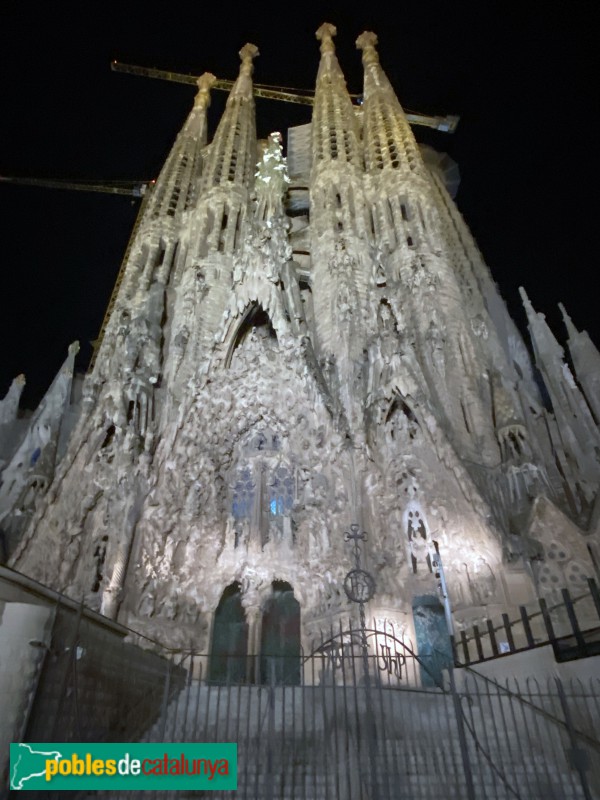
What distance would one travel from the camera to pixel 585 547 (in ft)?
31.5

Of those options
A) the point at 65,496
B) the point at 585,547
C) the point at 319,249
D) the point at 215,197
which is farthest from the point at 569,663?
the point at 215,197

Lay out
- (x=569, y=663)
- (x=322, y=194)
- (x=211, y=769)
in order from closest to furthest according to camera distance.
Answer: (x=211, y=769), (x=569, y=663), (x=322, y=194)

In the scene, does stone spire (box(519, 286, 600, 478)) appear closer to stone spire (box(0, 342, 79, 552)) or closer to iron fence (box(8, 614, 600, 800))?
iron fence (box(8, 614, 600, 800))

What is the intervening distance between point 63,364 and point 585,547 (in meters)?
21.1

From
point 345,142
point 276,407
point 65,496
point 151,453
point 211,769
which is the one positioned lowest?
point 211,769

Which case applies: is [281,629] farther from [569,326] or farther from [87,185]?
[87,185]

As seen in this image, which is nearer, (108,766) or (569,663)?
(108,766)

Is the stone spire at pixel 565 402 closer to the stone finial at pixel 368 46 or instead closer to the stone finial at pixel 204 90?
the stone finial at pixel 368 46

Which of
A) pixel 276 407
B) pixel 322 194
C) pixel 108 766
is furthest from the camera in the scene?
pixel 322 194

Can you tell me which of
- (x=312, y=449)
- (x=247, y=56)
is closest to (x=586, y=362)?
(x=312, y=449)

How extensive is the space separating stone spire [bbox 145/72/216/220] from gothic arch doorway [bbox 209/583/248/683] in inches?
652

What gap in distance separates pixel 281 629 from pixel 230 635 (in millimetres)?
1267

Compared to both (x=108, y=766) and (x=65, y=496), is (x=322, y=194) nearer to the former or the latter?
(x=65, y=496)

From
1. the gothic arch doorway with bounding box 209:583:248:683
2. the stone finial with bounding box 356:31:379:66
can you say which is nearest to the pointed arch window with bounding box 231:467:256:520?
the gothic arch doorway with bounding box 209:583:248:683
